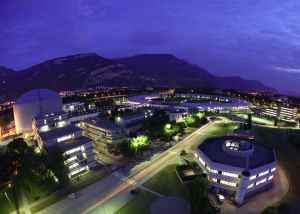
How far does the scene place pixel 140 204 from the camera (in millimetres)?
30250


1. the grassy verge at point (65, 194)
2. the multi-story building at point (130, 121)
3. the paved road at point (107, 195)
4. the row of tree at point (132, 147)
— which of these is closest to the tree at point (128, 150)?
the row of tree at point (132, 147)

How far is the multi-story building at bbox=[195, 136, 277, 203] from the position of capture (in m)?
31.4

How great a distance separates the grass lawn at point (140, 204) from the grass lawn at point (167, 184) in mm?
2287

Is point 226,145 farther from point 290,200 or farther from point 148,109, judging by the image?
point 148,109

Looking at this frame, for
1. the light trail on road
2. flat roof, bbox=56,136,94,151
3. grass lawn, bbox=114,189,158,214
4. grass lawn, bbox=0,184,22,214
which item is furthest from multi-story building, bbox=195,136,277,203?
grass lawn, bbox=0,184,22,214

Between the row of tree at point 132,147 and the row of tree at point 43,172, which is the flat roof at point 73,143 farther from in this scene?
the row of tree at point 132,147

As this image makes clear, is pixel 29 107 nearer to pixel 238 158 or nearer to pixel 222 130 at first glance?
pixel 238 158

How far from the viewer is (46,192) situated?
3192cm

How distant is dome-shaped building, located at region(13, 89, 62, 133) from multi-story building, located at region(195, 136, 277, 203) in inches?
3214

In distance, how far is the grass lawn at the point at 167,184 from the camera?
1320 inches

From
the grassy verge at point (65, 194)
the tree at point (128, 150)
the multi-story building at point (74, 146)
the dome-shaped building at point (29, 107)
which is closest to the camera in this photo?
the grassy verge at point (65, 194)

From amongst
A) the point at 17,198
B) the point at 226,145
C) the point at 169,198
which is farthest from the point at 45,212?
the point at 226,145

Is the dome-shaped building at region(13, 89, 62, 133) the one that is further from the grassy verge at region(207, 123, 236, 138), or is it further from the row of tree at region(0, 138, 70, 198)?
the grassy verge at region(207, 123, 236, 138)

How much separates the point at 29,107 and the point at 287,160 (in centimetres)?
10935
